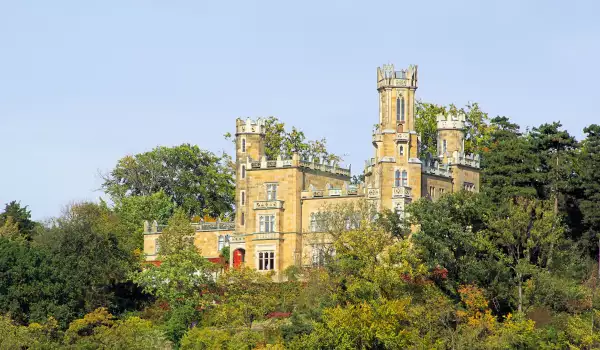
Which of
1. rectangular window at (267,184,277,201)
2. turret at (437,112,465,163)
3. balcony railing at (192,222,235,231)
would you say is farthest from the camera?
balcony railing at (192,222,235,231)

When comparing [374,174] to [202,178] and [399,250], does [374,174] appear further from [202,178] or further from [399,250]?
[202,178]

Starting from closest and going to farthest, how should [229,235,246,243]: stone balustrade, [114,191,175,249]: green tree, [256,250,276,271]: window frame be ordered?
[256,250,276,271]: window frame
[229,235,246,243]: stone balustrade
[114,191,175,249]: green tree

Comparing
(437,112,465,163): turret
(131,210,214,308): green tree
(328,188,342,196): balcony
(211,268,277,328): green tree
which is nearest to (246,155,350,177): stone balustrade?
(328,188,342,196): balcony

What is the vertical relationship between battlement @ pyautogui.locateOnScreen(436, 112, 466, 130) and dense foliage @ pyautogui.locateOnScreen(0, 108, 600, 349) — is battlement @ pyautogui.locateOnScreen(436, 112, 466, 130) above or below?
above

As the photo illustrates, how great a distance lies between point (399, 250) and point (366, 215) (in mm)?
13713

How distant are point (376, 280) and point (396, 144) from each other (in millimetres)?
18624

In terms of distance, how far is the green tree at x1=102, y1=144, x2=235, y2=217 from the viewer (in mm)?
113625

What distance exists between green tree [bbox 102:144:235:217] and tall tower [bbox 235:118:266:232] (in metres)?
18.6

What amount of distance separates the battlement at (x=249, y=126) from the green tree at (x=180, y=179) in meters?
18.4

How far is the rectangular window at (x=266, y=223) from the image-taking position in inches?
3588

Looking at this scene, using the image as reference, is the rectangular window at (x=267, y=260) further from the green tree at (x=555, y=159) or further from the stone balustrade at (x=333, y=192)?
the green tree at (x=555, y=159)

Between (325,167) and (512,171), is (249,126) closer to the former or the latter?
(325,167)

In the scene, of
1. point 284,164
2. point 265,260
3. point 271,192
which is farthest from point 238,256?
point 284,164

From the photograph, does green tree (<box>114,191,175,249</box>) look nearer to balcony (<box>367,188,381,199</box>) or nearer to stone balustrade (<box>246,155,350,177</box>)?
stone balustrade (<box>246,155,350,177</box>)
